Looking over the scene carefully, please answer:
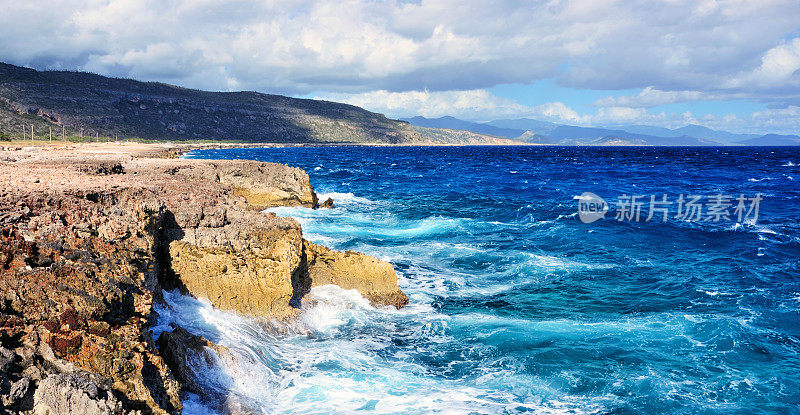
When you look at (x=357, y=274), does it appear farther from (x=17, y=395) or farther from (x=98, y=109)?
(x=98, y=109)

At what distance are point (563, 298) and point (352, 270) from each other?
294 inches

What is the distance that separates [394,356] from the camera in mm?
11984

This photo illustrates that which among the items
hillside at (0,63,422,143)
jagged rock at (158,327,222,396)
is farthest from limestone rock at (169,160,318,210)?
hillside at (0,63,422,143)

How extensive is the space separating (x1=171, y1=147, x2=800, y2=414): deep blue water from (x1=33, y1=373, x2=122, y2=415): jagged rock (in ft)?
7.25

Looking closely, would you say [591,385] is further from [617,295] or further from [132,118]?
[132,118]

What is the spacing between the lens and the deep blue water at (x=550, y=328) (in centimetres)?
1030

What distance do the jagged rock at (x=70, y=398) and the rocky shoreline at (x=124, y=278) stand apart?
0.5 inches

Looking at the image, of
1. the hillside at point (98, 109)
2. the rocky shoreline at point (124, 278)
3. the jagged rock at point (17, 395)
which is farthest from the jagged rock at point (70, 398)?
the hillside at point (98, 109)

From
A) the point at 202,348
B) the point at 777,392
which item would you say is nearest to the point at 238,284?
the point at 202,348

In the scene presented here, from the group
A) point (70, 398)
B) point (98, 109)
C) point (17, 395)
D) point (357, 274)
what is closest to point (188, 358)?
point (70, 398)

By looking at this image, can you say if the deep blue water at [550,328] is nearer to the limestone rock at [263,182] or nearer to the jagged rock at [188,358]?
the jagged rock at [188,358]

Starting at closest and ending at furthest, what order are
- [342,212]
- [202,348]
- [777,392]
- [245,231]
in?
[202,348] < [777,392] < [245,231] < [342,212]

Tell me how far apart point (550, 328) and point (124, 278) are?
1118cm

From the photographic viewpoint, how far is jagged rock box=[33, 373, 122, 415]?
591 cm
